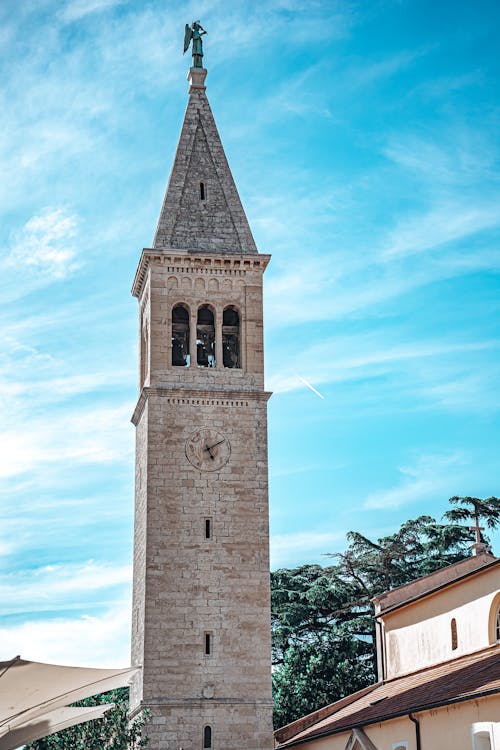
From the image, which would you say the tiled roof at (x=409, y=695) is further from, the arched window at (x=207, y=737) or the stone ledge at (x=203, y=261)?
the stone ledge at (x=203, y=261)

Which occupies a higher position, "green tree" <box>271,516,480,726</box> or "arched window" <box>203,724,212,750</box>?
"green tree" <box>271,516,480,726</box>

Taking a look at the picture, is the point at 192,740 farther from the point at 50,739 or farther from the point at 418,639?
the point at 418,639

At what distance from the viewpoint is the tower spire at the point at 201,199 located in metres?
40.9

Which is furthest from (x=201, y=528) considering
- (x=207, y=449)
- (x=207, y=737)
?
(x=207, y=737)

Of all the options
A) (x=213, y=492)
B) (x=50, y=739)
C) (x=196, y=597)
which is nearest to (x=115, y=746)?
(x=50, y=739)

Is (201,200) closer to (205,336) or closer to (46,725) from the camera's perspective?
(205,336)

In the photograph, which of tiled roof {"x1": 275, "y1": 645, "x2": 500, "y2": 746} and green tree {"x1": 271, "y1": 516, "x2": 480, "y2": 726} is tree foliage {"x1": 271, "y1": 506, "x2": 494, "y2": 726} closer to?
green tree {"x1": 271, "y1": 516, "x2": 480, "y2": 726}

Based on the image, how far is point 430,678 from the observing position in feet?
103

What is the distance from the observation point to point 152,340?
39.4 metres

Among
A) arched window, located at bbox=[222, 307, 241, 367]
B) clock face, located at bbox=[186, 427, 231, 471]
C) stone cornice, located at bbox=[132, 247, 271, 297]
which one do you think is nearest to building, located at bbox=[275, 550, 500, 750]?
clock face, located at bbox=[186, 427, 231, 471]

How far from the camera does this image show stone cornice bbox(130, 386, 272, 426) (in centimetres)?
3866

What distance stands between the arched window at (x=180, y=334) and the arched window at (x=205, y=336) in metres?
0.43

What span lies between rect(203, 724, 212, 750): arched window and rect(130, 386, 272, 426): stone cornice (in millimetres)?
10370

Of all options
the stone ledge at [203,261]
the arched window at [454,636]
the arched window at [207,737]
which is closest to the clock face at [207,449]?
the stone ledge at [203,261]
